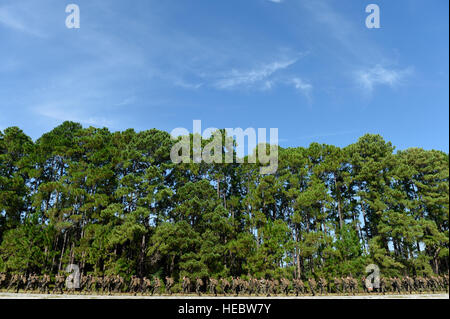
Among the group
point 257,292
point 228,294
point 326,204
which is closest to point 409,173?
point 326,204

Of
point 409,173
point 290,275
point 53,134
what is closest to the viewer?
point 290,275

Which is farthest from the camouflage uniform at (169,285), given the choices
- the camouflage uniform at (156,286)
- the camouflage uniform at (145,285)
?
the camouflage uniform at (145,285)

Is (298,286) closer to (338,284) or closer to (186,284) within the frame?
(338,284)

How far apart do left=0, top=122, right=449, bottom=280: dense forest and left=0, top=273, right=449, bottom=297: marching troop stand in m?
0.73

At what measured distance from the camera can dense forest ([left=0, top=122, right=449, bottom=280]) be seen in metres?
17.4

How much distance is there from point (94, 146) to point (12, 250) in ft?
27.1

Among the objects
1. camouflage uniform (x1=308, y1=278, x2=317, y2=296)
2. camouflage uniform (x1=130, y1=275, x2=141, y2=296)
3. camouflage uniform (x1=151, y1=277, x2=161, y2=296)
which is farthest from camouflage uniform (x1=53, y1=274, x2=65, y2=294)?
camouflage uniform (x1=308, y1=278, x2=317, y2=296)

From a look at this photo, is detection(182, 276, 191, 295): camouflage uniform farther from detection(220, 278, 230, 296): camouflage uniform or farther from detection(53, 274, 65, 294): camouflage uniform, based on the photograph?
detection(53, 274, 65, 294): camouflage uniform

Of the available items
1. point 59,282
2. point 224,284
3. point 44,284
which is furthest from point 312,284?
point 44,284

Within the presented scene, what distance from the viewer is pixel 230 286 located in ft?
57.3

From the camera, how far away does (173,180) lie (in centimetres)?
2206

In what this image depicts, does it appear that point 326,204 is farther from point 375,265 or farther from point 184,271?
point 184,271

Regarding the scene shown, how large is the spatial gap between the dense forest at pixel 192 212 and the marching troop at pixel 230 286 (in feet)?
2.38

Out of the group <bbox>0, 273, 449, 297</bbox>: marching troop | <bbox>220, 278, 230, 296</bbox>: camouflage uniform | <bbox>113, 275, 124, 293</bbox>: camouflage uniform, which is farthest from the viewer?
<bbox>220, 278, 230, 296</bbox>: camouflage uniform
